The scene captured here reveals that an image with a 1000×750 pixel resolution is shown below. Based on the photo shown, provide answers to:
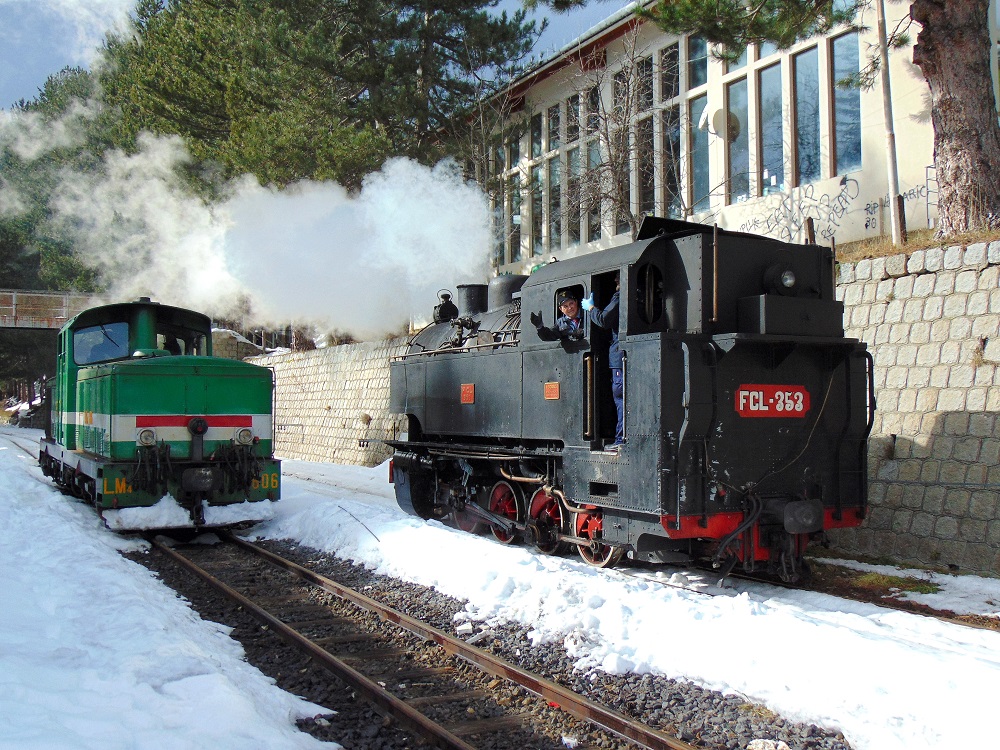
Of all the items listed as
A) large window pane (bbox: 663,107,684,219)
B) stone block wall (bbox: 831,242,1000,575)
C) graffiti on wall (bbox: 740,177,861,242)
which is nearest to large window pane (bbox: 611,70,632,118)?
large window pane (bbox: 663,107,684,219)

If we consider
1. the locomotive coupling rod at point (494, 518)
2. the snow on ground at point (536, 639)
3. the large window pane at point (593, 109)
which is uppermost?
the large window pane at point (593, 109)

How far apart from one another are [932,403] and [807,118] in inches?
317

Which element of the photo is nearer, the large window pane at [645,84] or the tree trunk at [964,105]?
the tree trunk at [964,105]

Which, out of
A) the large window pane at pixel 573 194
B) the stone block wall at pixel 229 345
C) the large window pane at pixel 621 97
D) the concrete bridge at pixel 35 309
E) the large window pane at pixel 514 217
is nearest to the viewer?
the large window pane at pixel 621 97

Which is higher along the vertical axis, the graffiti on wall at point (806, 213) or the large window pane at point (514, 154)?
the large window pane at point (514, 154)

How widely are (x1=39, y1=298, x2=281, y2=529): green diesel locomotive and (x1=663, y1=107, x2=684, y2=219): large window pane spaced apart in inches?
422

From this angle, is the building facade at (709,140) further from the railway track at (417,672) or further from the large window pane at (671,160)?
the railway track at (417,672)

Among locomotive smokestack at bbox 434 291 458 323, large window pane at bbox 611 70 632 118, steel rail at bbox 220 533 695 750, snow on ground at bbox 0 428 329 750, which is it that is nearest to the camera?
snow on ground at bbox 0 428 329 750

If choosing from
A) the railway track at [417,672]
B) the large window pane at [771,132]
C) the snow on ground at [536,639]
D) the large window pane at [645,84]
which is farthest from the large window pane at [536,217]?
the railway track at [417,672]

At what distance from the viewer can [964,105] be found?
940 centimetres

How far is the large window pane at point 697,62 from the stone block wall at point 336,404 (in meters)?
8.38

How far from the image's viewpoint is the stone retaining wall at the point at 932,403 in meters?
7.88

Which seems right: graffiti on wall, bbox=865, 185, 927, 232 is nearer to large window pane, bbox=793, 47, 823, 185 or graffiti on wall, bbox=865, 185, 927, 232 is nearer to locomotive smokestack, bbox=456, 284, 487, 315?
large window pane, bbox=793, 47, 823, 185

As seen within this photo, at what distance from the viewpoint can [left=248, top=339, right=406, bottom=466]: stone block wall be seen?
750 inches
